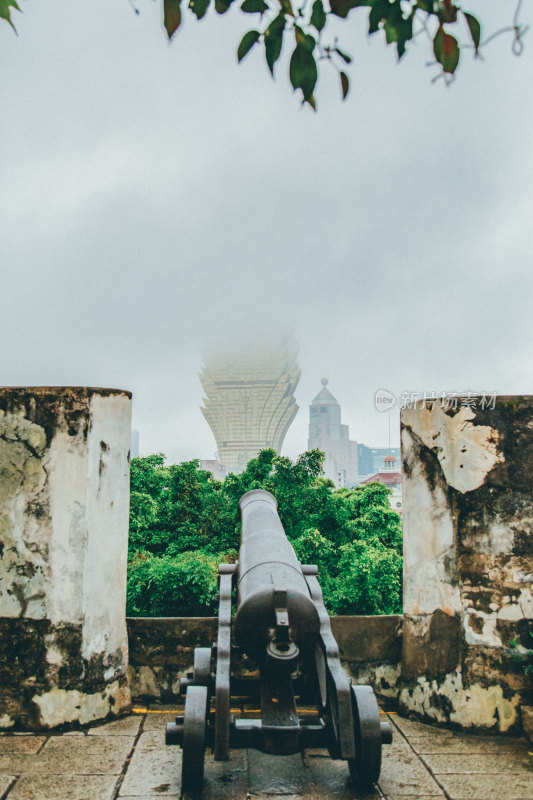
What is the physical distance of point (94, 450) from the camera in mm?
4371

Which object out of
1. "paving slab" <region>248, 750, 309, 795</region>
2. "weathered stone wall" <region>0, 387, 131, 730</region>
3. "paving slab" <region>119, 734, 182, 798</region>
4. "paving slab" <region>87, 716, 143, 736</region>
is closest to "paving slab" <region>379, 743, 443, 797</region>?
"paving slab" <region>248, 750, 309, 795</region>

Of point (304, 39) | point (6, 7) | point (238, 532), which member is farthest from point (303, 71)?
point (238, 532)

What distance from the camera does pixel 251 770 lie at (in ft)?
11.4

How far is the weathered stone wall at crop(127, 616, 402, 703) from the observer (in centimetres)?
461

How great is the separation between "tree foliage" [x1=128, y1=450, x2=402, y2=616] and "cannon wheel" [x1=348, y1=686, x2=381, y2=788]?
5.61 meters

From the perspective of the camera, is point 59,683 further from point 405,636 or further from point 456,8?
point 456,8

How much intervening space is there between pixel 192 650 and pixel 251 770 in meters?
1.29

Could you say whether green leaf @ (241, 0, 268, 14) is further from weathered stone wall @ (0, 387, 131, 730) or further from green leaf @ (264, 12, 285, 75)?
weathered stone wall @ (0, 387, 131, 730)

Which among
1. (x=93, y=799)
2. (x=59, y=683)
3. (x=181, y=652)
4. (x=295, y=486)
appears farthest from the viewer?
(x=295, y=486)

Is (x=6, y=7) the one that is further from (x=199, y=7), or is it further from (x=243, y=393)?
(x=243, y=393)

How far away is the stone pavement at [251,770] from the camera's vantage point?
10.6ft

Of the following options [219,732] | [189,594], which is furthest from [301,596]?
[189,594]

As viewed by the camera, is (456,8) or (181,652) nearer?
(456,8)

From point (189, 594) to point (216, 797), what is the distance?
575 centimetres
